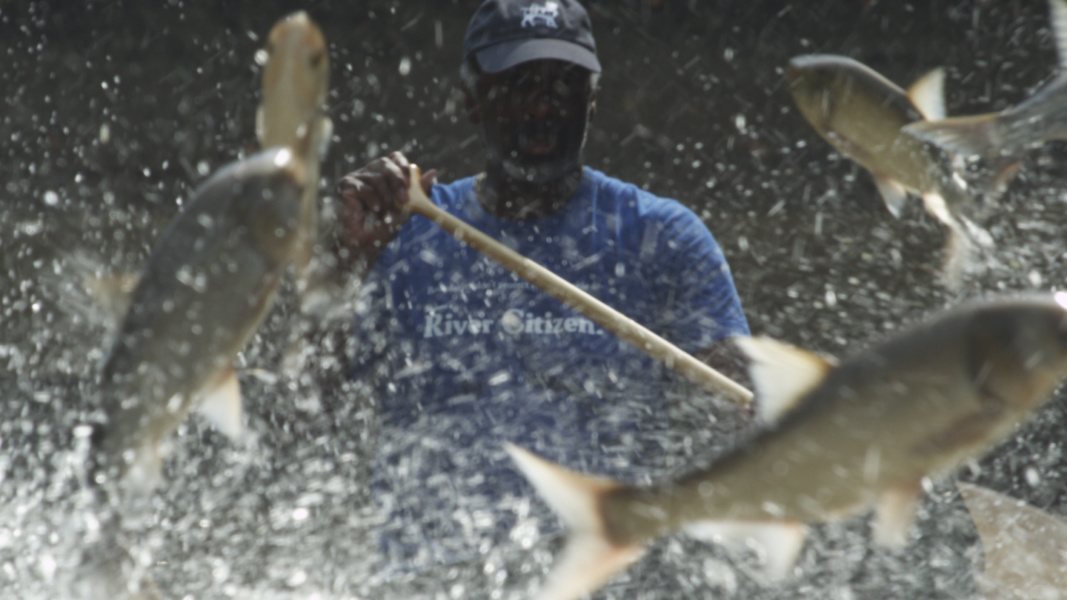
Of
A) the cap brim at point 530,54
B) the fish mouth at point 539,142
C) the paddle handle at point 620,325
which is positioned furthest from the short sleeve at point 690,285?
the cap brim at point 530,54

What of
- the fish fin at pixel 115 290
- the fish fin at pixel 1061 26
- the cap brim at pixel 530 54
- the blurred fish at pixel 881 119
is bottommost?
the cap brim at pixel 530 54

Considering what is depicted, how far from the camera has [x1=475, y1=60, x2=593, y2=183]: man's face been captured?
282 centimetres

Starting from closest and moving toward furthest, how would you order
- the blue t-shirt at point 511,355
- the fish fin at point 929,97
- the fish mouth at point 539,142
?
the fish fin at point 929,97 → the blue t-shirt at point 511,355 → the fish mouth at point 539,142

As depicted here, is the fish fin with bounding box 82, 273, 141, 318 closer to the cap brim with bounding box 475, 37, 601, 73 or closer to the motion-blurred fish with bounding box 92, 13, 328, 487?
the motion-blurred fish with bounding box 92, 13, 328, 487

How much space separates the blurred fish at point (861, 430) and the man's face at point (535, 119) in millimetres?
1357

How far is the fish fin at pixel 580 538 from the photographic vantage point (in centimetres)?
159

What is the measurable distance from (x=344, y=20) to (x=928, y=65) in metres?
2.01

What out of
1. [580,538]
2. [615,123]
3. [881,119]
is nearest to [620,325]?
[881,119]

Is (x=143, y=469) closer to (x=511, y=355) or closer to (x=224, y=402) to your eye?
(x=224, y=402)

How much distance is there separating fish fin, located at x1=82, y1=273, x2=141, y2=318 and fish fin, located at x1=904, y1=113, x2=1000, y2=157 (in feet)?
3.68

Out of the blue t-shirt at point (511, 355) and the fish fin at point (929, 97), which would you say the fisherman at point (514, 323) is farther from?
the fish fin at point (929, 97)

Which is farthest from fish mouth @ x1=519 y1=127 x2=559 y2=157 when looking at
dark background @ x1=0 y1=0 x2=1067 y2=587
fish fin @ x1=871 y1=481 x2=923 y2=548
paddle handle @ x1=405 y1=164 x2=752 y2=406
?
fish fin @ x1=871 y1=481 x2=923 y2=548

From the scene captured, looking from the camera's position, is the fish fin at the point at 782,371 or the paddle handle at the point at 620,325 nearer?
the fish fin at the point at 782,371

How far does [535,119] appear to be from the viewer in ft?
9.25
